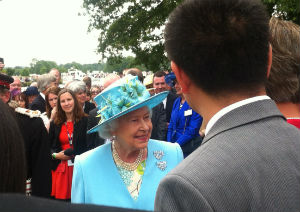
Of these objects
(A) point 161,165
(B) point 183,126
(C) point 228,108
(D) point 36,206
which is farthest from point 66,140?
(D) point 36,206

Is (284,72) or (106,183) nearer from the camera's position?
(284,72)

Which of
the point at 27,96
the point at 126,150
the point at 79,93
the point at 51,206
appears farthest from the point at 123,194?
the point at 27,96

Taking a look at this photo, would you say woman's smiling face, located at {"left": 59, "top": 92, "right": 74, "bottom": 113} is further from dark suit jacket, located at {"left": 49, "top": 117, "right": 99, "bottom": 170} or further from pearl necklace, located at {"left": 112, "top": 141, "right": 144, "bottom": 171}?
pearl necklace, located at {"left": 112, "top": 141, "right": 144, "bottom": 171}

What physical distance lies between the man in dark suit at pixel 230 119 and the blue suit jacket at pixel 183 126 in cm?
383

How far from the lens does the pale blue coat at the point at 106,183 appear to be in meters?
2.48

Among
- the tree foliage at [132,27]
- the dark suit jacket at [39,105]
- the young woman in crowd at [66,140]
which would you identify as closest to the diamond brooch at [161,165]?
the young woman in crowd at [66,140]

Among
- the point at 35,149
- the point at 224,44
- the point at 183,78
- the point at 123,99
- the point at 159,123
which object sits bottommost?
the point at 159,123

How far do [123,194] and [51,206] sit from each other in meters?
2.02

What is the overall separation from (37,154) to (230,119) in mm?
3121

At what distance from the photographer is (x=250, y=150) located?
110 centimetres

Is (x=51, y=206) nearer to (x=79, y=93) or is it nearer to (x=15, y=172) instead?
(x=15, y=172)

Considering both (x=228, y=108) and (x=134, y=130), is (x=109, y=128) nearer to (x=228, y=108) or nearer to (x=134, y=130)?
(x=134, y=130)

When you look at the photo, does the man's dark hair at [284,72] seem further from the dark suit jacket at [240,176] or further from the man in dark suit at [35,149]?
the man in dark suit at [35,149]

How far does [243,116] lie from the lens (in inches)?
47.8
